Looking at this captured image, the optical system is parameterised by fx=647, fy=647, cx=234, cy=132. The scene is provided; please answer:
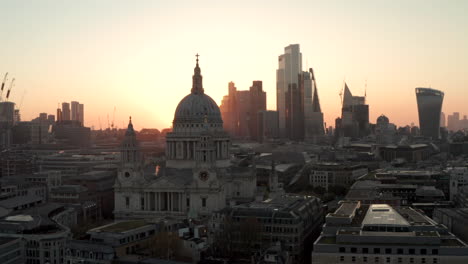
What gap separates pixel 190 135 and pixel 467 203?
41.2 m

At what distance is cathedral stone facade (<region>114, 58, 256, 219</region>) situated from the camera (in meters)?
86.6

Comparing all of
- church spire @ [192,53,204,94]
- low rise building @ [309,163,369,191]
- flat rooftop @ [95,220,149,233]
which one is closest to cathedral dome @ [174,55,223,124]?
church spire @ [192,53,204,94]

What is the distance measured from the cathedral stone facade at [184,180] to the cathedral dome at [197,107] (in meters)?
0.45

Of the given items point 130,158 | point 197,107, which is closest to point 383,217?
point 130,158

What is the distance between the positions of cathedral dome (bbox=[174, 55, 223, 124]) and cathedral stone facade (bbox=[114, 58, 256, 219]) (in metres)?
0.45

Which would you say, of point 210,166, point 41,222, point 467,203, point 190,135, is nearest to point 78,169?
point 190,135

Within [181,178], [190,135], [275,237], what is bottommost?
[275,237]

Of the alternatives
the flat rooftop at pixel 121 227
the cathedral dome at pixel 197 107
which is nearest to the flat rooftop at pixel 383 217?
the flat rooftop at pixel 121 227

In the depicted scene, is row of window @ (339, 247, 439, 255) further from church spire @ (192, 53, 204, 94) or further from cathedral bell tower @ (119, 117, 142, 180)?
church spire @ (192, 53, 204, 94)

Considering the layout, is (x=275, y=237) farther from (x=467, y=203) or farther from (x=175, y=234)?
(x=467, y=203)

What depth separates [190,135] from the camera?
99.4 meters

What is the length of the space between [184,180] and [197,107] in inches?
682

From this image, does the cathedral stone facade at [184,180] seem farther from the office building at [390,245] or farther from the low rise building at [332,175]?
the low rise building at [332,175]

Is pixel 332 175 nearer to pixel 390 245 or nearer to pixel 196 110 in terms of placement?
pixel 196 110
